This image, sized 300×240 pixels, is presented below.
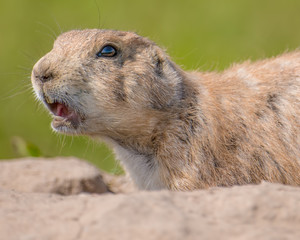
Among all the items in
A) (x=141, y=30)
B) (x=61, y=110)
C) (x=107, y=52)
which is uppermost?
(x=141, y=30)

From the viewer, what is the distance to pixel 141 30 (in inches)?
440

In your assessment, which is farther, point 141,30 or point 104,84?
point 141,30

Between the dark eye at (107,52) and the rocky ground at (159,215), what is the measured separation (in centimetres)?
167

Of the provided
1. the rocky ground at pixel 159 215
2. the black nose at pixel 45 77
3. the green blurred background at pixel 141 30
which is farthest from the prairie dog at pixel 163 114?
the green blurred background at pixel 141 30

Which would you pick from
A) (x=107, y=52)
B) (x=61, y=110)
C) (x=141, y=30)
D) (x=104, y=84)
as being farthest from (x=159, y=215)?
(x=141, y=30)

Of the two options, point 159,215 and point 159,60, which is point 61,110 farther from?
point 159,215

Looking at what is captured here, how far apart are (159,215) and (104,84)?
2.08 m

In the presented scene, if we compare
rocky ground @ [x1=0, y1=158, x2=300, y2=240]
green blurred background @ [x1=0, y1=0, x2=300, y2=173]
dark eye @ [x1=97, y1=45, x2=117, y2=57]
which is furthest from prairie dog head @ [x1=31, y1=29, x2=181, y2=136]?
green blurred background @ [x1=0, y1=0, x2=300, y2=173]

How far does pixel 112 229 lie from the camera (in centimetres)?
319

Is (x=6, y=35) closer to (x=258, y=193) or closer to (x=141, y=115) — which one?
(x=141, y=115)

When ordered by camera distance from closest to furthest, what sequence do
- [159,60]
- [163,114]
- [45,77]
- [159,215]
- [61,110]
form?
[159,215]
[45,77]
[61,110]
[163,114]
[159,60]

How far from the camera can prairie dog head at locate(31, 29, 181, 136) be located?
507cm

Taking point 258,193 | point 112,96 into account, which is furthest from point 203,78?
point 258,193

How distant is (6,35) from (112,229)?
10.00m
